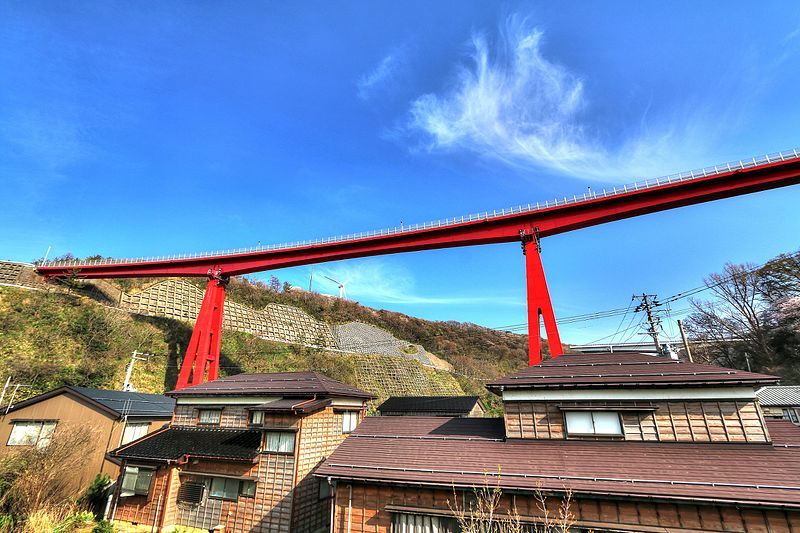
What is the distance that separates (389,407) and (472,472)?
1793cm

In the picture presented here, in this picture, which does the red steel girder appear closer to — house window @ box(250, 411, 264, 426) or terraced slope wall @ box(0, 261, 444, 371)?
terraced slope wall @ box(0, 261, 444, 371)

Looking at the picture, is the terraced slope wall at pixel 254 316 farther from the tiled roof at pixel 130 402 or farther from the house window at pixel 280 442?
the house window at pixel 280 442

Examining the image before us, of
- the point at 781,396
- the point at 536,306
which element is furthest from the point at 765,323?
the point at 536,306

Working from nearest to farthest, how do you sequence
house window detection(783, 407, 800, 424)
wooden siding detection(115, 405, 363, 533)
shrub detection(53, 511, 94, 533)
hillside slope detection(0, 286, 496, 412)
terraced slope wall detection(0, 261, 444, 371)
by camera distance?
1. shrub detection(53, 511, 94, 533)
2. wooden siding detection(115, 405, 363, 533)
3. hillside slope detection(0, 286, 496, 412)
4. house window detection(783, 407, 800, 424)
5. terraced slope wall detection(0, 261, 444, 371)

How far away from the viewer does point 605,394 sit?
10219mm

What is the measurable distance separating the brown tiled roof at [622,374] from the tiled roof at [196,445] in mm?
10079

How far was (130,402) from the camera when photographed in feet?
59.1

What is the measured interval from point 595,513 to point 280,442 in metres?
10.8

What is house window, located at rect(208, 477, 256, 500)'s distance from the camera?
1339cm

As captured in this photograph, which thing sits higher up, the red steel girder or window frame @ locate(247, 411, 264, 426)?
the red steel girder

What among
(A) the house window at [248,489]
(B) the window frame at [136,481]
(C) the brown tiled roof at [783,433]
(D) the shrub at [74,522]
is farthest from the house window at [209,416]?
(C) the brown tiled roof at [783,433]

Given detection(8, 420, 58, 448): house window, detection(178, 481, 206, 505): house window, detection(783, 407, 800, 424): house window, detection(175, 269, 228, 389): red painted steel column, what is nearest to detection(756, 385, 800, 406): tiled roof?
detection(783, 407, 800, 424): house window

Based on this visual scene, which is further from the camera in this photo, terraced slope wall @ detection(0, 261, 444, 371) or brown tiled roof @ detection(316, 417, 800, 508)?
terraced slope wall @ detection(0, 261, 444, 371)

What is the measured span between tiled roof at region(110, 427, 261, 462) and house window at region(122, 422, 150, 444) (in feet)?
5.97
